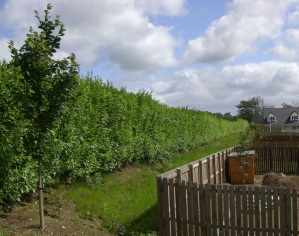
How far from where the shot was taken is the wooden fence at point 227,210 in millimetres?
6832

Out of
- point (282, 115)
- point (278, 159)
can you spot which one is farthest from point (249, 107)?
point (278, 159)

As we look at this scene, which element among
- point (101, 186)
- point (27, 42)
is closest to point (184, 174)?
point (101, 186)

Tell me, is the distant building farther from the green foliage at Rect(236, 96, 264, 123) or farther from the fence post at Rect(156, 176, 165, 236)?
the fence post at Rect(156, 176, 165, 236)

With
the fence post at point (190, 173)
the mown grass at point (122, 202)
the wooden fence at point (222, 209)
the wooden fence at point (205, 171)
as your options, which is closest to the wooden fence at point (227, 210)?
the wooden fence at point (222, 209)

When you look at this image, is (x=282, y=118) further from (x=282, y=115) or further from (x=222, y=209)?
(x=222, y=209)

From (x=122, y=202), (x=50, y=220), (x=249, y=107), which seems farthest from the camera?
(x=249, y=107)

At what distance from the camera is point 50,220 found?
744 cm

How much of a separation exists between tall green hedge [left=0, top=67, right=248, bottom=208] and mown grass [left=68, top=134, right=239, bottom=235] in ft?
1.58

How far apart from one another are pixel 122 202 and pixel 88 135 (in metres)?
2.04

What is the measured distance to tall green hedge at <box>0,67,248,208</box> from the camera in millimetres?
6688

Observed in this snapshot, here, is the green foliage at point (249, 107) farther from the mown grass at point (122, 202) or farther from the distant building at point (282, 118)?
the mown grass at point (122, 202)

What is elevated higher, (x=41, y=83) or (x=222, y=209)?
(x=41, y=83)

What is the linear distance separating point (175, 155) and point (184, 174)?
9143 mm

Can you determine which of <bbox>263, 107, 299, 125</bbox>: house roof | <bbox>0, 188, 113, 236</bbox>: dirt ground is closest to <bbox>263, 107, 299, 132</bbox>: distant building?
<bbox>263, 107, 299, 125</bbox>: house roof
